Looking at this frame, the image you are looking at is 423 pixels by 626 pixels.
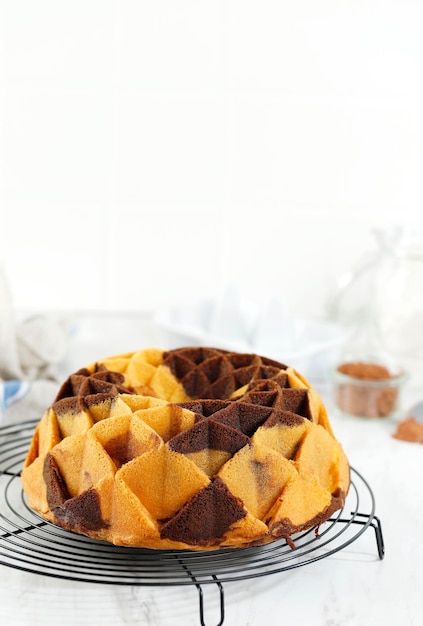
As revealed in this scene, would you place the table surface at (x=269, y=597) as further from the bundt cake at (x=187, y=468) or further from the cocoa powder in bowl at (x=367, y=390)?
the cocoa powder in bowl at (x=367, y=390)

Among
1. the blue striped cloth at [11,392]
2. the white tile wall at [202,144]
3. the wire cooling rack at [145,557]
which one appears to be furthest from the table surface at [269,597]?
the white tile wall at [202,144]

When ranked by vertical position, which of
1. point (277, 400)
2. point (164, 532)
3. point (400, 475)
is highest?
point (277, 400)

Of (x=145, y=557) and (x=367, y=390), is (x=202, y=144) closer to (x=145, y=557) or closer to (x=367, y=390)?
(x=367, y=390)

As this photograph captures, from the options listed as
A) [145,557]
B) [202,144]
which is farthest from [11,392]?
[202,144]

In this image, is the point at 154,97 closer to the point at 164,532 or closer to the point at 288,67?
the point at 288,67

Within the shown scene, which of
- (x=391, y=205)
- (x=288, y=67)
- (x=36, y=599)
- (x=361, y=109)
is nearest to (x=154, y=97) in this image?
(x=288, y=67)
